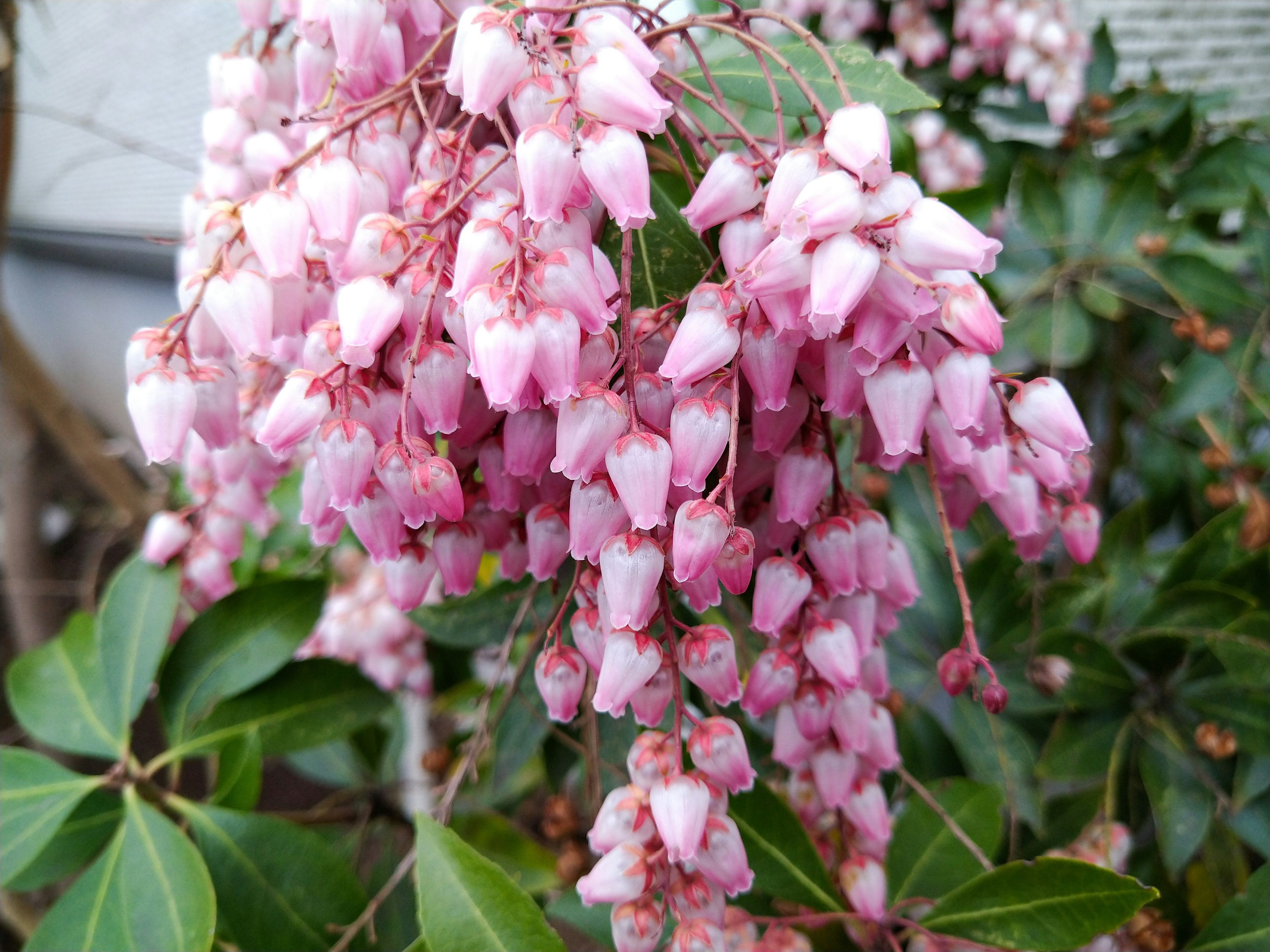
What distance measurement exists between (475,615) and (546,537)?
0.93 feet

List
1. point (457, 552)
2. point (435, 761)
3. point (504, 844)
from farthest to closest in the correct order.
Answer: point (504, 844) → point (435, 761) → point (457, 552)

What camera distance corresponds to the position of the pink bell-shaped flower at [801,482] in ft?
1.32

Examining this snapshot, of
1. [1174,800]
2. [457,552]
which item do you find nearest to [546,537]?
[457,552]

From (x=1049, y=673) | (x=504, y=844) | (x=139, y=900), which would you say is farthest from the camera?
(x=504, y=844)

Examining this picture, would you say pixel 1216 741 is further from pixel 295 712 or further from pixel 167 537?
pixel 167 537

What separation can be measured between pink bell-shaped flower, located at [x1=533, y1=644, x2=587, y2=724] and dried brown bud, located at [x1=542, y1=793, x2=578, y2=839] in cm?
35

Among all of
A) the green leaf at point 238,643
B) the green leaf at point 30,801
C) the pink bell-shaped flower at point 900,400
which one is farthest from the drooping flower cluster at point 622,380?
the green leaf at point 30,801

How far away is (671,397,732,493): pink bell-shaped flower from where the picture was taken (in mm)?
351

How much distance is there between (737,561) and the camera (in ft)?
1.20

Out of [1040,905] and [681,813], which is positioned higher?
[681,813]

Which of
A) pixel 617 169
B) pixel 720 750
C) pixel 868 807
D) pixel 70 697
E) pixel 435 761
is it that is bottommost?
pixel 435 761

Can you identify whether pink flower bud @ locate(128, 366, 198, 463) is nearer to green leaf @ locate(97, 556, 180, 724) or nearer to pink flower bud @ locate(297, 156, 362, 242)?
pink flower bud @ locate(297, 156, 362, 242)

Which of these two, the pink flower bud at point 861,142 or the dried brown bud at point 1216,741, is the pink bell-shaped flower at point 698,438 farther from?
the dried brown bud at point 1216,741

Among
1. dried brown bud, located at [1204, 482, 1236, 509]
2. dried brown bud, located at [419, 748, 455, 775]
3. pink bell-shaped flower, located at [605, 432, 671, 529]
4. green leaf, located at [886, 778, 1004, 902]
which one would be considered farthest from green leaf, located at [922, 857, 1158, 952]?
dried brown bud, located at [1204, 482, 1236, 509]
